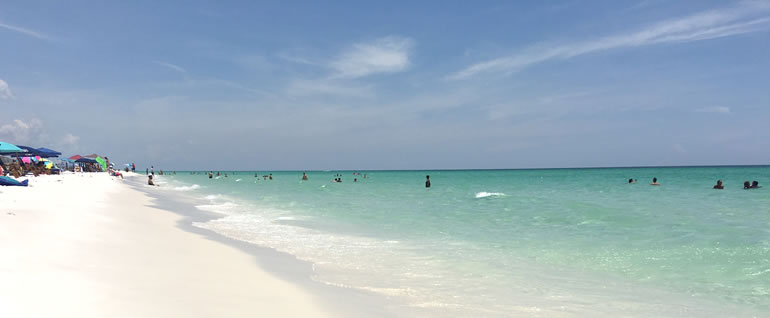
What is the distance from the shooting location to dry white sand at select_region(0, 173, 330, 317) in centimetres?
452

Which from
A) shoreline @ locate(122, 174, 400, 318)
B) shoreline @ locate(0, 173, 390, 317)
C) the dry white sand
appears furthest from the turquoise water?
the dry white sand

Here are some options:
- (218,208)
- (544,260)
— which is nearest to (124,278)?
(544,260)

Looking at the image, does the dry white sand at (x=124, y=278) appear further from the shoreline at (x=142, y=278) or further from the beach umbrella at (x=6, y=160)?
the beach umbrella at (x=6, y=160)

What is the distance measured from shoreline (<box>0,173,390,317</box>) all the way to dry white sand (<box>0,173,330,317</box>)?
1cm

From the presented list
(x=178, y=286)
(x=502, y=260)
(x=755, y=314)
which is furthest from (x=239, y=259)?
(x=755, y=314)

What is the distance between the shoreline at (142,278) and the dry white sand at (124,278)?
0.04 ft

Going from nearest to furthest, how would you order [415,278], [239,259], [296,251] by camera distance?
[415,278]
[239,259]
[296,251]

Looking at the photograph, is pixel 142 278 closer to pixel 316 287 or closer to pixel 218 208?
pixel 316 287

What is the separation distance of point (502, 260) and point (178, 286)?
262 inches

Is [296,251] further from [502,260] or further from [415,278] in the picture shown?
[502,260]

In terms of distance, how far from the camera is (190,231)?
12.5 meters

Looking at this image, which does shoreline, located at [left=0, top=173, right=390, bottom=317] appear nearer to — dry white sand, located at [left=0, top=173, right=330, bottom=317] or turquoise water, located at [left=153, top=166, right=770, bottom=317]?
dry white sand, located at [left=0, top=173, right=330, bottom=317]

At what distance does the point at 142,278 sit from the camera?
6023 millimetres

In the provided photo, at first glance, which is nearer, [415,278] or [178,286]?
[178,286]
